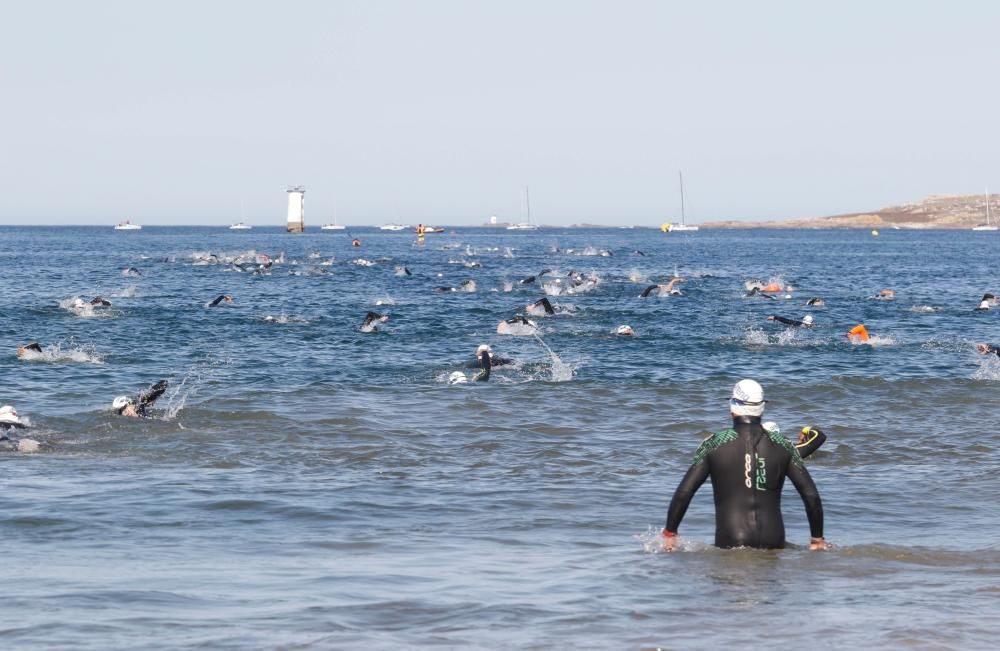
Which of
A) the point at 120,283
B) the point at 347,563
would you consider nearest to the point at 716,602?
the point at 347,563

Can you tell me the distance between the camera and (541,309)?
119 feet

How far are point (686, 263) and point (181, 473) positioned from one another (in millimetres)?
67244

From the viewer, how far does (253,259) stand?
74625 millimetres

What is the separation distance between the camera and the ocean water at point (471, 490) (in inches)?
321

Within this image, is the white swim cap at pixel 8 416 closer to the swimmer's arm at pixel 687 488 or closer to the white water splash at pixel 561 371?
the white water splash at pixel 561 371

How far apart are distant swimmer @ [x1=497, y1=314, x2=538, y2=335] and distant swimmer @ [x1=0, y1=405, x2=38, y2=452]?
15.7 meters

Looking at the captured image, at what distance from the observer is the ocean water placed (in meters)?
8.16

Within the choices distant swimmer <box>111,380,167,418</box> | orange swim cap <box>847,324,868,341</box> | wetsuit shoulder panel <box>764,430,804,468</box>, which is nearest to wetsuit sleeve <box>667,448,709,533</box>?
wetsuit shoulder panel <box>764,430,804,468</box>

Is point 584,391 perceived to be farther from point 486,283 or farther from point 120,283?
point 120,283

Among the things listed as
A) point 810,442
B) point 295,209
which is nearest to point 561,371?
point 810,442

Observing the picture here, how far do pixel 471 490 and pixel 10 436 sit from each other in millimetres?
6166

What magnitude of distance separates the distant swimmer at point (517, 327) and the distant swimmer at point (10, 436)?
51.6 feet

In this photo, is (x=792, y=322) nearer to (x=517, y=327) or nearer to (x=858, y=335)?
(x=858, y=335)

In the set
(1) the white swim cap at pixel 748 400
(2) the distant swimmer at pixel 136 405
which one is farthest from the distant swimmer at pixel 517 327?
(1) the white swim cap at pixel 748 400
